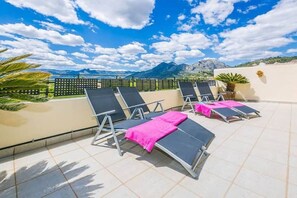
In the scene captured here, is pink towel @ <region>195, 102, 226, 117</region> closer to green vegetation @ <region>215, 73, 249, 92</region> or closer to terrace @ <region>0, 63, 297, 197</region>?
terrace @ <region>0, 63, 297, 197</region>

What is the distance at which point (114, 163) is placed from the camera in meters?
2.52

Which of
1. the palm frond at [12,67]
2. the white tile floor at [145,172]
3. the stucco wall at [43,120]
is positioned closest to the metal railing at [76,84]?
the stucco wall at [43,120]

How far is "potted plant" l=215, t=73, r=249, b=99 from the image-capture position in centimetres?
945

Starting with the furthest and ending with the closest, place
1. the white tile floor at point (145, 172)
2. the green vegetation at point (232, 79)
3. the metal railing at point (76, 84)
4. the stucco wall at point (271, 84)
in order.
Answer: the green vegetation at point (232, 79) < the stucco wall at point (271, 84) < the metal railing at point (76, 84) < the white tile floor at point (145, 172)

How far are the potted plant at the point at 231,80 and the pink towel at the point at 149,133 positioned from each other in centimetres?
815

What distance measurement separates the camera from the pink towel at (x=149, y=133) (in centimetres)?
241

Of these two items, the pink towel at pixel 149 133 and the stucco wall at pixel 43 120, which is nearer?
the pink towel at pixel 149 133

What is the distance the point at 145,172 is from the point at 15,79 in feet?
6.19

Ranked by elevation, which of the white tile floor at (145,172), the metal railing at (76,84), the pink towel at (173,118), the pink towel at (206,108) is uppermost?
the metal railing at (76,84)

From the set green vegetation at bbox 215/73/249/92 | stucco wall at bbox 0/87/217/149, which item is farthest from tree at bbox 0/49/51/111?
green vegetation at bbox 215/73/249/92

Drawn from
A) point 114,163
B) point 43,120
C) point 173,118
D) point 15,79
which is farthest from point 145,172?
point 43,120

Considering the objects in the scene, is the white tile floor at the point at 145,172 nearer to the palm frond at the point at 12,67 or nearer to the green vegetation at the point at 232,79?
the palm frond at the point at 12,67

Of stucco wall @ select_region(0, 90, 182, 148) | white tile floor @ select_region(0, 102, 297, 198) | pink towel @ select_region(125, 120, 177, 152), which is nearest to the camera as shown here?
white tile floor @ select_region(0, 102, 297, 198)

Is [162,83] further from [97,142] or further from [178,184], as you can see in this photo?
[178,184]
